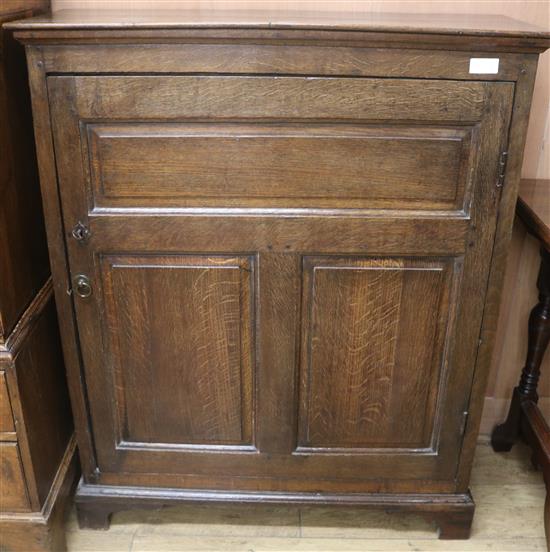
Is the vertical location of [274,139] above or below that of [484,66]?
below

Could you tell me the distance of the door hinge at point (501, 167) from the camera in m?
1.33

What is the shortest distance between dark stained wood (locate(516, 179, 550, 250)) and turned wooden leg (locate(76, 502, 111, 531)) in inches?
51.3

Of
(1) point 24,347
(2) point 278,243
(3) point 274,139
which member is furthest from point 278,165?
(1) point 24,347

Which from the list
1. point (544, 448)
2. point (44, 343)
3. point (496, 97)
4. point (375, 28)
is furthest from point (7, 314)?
point (544, 448)

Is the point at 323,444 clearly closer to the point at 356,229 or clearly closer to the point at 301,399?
the point at 301,399

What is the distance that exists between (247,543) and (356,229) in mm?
923

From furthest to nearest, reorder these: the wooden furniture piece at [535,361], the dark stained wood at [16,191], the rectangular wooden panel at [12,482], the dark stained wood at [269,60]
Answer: the wooden furniture piece at [535,361] → the rectangular wooden panel at [12,482] → the dark stained wood at [16,191] → the dark stained wood at [269,60]

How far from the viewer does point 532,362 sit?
6.24 ft

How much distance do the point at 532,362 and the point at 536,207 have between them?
500 millimetres

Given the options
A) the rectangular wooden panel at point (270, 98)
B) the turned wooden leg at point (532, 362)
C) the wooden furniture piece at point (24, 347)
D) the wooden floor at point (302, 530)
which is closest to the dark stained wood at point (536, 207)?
the turned wooden leg at point (532, 362)

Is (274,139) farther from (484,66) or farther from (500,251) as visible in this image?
(500,251)

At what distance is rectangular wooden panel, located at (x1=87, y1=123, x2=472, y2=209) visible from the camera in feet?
4.37

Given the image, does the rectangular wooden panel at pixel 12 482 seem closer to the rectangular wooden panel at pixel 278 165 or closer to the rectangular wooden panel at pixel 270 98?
the rectangular wooden panel at pixel 278 165

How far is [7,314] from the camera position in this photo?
1.44 metres
